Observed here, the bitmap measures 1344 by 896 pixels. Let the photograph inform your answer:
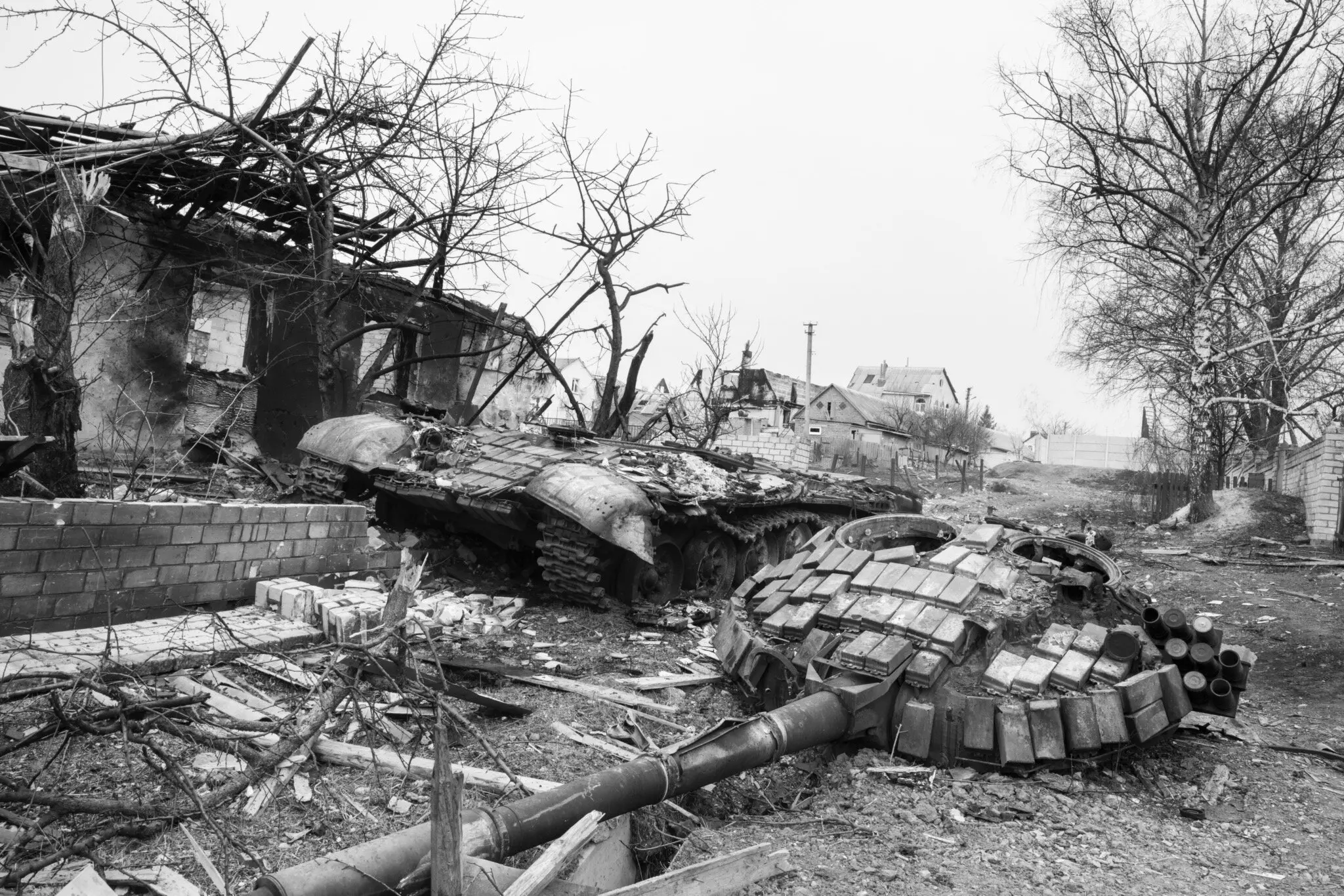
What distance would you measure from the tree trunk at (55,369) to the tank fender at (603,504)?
14.2ft

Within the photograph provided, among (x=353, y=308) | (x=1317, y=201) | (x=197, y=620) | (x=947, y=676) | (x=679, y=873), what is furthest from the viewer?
(x=353, y=308)

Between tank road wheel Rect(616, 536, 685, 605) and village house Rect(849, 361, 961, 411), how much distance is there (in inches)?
2325

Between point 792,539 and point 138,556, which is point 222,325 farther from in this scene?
point 792,539

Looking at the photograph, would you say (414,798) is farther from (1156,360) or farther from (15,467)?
(1156,360)

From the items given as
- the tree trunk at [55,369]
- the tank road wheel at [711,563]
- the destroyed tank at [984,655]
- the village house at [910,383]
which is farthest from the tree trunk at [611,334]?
the village house at [910,383]

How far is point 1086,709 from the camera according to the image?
433 centimetres

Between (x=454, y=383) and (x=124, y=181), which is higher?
(x=124, y=181)

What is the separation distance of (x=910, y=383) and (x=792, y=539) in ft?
198

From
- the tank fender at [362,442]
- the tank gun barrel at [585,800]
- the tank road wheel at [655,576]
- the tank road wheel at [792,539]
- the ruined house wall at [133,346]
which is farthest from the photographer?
the ruined house wall at [133,346]

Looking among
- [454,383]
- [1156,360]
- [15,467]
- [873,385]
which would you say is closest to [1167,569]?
[1156,360]

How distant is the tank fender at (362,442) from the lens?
359 inches

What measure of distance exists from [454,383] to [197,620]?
45.0 feet

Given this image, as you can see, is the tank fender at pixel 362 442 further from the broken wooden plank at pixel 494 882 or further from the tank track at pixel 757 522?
the broken wooden plank at pixel 494 882

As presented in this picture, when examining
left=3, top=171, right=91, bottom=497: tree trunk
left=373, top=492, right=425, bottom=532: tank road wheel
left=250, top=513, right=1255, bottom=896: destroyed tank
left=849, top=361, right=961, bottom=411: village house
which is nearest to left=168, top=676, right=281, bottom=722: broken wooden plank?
left=250, top=513, right=1255, bottom=896: destroyed tank
